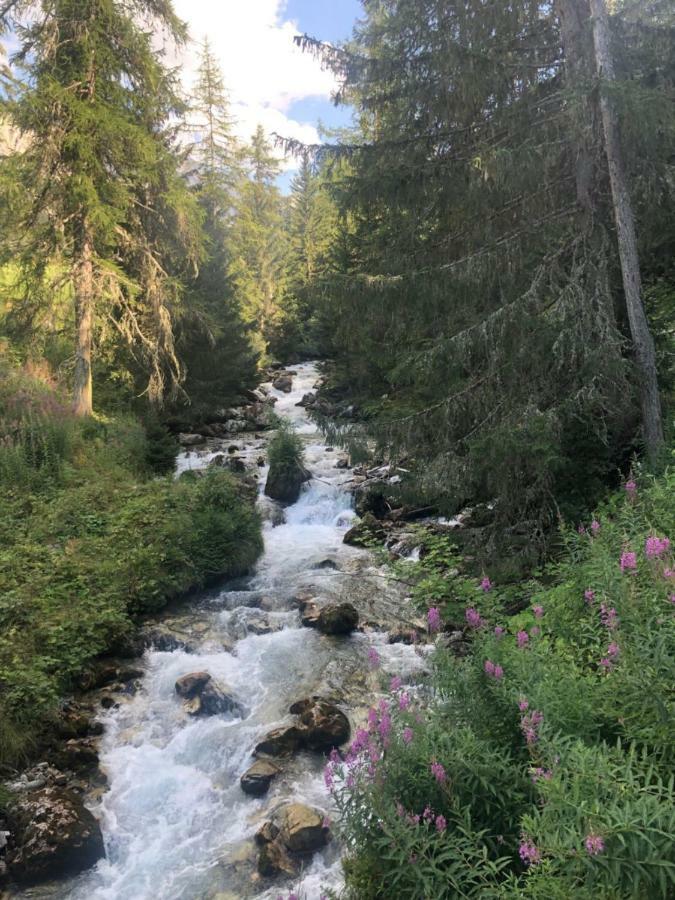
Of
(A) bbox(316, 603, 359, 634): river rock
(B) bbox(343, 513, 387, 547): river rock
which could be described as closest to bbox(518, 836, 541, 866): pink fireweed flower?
(A) bbox(316, 603, 359, 634): river rock

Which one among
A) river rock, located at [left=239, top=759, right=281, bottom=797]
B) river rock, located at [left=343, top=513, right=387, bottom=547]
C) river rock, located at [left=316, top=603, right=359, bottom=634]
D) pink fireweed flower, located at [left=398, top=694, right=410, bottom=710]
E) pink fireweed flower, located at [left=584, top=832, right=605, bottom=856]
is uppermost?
pink fireweed flower, located at [left=584, top=832, right=605, bottom=856]

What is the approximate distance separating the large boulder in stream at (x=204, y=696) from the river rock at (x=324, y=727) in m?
1.06

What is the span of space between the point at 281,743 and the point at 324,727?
0.53 m

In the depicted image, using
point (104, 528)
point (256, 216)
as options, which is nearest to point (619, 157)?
point (104, 528)

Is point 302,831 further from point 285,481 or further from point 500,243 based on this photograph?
point 285,481

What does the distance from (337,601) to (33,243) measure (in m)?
11.6

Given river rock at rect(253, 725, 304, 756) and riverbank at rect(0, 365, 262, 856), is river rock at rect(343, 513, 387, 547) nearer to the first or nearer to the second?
riverbank at rect(0, 365, 262, 856)

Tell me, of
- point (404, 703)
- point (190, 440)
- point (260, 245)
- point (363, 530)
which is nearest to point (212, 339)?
point (190, 440)

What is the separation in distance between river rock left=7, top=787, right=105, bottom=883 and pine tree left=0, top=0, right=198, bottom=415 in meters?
10.9

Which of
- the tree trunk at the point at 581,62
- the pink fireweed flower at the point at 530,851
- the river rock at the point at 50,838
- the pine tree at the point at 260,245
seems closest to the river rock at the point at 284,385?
the pine tree at the point at 260,245

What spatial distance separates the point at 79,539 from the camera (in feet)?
31.5

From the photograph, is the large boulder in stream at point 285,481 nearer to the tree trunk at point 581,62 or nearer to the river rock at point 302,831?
the tree trunk at point 581,62

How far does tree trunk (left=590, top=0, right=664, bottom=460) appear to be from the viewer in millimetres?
7062

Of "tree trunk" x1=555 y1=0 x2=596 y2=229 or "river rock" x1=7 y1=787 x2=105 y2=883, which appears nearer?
"river rock" x1=7 y1=787 x2=105 y2=883
